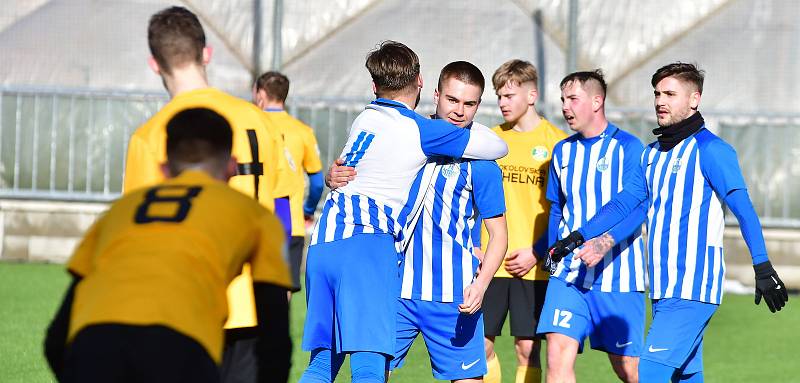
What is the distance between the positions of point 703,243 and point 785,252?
753 cm

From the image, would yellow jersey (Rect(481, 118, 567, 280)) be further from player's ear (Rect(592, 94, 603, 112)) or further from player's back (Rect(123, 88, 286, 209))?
player's back (Rect(123, 88, 286, 209))

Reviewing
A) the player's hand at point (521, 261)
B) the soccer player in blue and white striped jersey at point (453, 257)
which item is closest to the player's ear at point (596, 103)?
the player's hand at point (521, 261)

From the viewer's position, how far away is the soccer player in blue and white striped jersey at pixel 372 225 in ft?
17.7

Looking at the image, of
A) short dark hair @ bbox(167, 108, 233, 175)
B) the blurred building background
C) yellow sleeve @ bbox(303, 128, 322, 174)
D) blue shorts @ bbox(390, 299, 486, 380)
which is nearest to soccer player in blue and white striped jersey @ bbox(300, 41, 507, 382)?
blue shorts @ bbox(390, 299, 486, 380)

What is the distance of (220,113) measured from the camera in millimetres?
4434

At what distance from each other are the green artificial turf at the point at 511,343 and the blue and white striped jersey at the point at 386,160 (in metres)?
2.76

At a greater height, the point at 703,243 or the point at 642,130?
the point at 642,130

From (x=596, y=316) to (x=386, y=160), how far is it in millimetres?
2091

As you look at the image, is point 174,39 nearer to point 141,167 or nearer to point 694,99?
point 141,167

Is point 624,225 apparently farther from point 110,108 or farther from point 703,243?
point 110,108

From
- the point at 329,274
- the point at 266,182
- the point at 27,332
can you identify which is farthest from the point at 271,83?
the point at 266,182

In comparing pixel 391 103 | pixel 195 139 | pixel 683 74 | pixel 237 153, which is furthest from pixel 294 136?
pixel 195 139

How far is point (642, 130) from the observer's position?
45.5 feet

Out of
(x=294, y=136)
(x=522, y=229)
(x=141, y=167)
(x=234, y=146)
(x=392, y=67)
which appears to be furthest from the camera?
(x=294, y=136)
